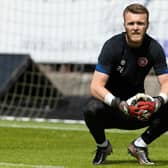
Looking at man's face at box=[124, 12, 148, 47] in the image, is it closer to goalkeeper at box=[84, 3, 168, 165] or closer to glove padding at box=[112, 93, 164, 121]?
goalkeeper at box=[84, 3, 168, 165]

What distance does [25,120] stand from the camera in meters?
14.7

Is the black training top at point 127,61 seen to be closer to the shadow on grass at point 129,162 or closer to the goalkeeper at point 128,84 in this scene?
the goalkeeper at point 128,84

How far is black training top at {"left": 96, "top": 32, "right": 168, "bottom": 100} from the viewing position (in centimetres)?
724

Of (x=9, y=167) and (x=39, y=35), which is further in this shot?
(x=39, y=35)

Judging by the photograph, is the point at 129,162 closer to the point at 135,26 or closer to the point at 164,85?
the point at 164,85

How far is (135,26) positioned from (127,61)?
344 mm

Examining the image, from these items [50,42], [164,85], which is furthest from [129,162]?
[50,42]

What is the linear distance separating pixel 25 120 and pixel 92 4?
89.5 inches

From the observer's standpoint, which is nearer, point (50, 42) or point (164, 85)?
point (164, 85)

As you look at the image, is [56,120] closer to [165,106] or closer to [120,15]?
[120,15]

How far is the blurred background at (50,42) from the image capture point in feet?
48.5

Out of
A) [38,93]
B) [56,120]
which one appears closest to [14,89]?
[38,93]

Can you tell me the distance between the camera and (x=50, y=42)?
1525 centimetres

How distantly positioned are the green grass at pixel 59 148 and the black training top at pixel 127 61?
0.70m
